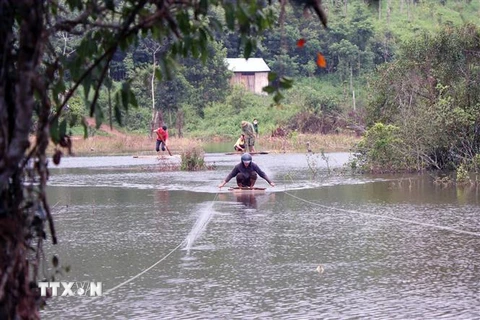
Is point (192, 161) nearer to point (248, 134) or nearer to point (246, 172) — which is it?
point (248, 134)

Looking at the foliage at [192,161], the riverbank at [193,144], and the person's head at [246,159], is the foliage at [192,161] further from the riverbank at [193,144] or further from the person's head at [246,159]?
the riverbank at [193,144]

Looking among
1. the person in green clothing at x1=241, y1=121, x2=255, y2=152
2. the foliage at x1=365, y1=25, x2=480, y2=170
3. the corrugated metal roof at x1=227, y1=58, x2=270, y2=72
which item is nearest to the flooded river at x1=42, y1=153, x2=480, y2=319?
the foliage at x1=365, y1=25, x2=480, y2=170

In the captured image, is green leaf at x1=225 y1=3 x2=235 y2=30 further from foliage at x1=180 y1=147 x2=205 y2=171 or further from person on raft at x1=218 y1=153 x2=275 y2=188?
foliage at x1=180 y1=147 x2=205 y2=171

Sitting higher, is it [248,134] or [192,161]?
[248,134]

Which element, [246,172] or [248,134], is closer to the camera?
[246,172]

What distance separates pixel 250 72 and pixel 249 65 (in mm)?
1383

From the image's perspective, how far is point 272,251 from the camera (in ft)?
43.2

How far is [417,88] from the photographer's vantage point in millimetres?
28812

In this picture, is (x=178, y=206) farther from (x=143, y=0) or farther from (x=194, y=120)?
(x=194, y=120)

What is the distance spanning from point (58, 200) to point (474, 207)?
373 inches

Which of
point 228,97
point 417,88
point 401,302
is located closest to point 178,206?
point 401,302

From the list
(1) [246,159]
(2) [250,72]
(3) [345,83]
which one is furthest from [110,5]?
(3) [345,83]

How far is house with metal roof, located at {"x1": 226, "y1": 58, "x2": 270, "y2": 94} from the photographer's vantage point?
72.2m

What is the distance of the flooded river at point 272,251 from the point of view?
32.2 ft
